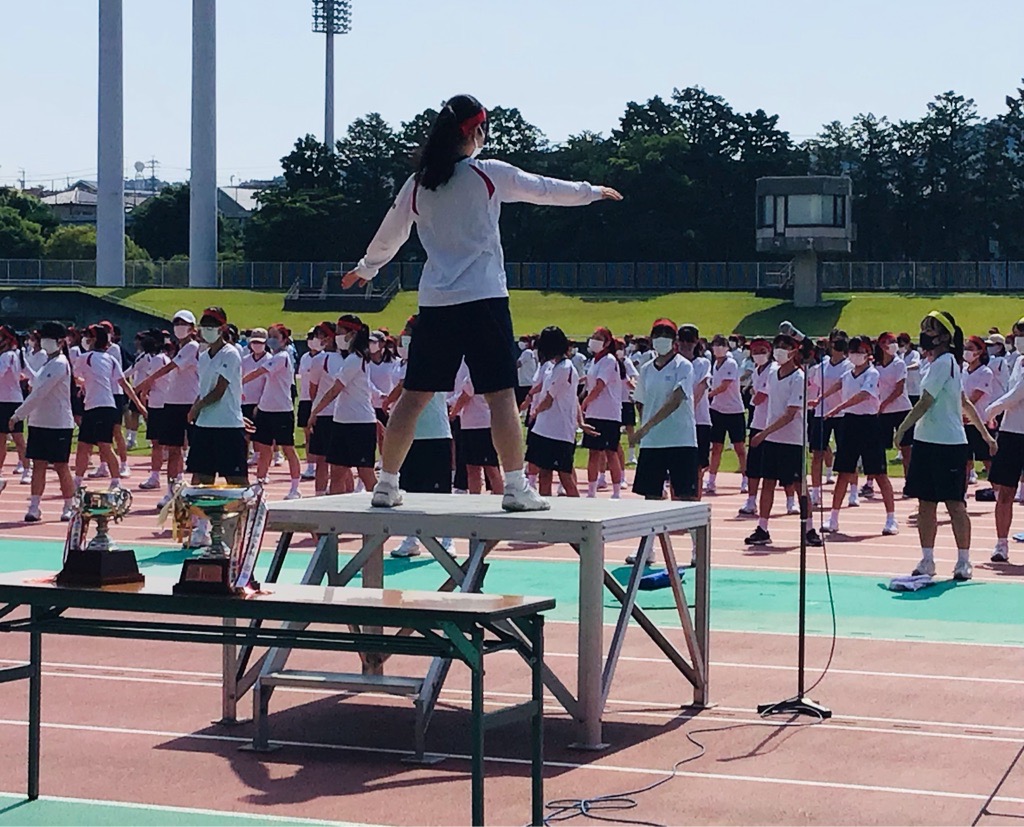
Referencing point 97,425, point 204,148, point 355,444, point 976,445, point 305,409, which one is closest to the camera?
point 355,444

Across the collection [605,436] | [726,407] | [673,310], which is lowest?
[605,436]

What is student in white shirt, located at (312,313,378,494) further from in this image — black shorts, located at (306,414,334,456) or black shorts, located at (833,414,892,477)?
black shorts, located at (833,414,892,477)

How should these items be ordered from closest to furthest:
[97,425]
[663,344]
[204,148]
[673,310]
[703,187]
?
[663,344] < [97,425] < [673,310] < [204,148] < [703,187]

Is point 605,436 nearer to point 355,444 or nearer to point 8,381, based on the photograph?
point 355,444

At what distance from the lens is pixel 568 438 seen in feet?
58.2

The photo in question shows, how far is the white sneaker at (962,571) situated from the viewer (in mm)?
14234

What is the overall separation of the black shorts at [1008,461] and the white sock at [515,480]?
802 centimetres

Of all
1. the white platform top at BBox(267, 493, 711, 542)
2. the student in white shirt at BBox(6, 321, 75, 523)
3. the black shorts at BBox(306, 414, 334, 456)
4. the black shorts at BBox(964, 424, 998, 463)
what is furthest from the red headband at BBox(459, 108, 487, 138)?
the black shorts at BBox(964, 424, 998, 463)

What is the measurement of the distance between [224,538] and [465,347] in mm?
2055

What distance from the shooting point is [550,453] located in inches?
699

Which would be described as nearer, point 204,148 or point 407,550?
point 407,550

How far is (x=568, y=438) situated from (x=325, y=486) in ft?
13.0

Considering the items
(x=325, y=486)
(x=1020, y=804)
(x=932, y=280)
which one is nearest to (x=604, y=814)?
(x=1020, y=804)

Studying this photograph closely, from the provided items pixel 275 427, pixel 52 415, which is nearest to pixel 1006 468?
pixel 52 415
